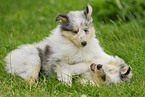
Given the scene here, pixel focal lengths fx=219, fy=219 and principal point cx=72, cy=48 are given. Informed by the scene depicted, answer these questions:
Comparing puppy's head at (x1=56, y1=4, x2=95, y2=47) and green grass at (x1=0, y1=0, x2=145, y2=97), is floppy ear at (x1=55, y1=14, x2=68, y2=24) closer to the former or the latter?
puppy's head at (x1=56, y1=4, x2=95, y2=47)

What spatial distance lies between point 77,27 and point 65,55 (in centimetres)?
64

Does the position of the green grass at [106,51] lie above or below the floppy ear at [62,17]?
below

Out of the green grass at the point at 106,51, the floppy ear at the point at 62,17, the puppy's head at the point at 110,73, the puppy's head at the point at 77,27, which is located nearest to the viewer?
the green grass at the point at 106,51

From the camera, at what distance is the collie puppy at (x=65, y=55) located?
14.9ft

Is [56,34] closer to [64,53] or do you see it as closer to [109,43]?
[64,53]

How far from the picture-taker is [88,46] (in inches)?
189

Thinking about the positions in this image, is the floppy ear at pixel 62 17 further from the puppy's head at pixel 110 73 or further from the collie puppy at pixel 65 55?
the puppy's head at pixel 110 73

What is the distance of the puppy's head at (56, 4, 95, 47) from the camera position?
178 inches

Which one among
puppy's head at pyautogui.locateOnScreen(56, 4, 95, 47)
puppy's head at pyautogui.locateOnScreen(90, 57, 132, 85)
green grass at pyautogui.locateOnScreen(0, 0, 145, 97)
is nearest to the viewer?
green grass at pyautogui.locateOnScreen(0, 0, 145, 97)

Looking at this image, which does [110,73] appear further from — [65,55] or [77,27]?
[77,27]

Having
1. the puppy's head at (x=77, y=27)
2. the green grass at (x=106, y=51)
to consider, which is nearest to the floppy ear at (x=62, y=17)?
the puppy's head at (x=77, y=27)

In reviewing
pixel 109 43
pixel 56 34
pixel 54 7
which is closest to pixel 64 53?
pixel 56 34

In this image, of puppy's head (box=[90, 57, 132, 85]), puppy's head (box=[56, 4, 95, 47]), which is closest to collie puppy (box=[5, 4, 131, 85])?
puppy's head (box=[56, 4, 95, 47])

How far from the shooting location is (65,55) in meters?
4.64
